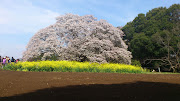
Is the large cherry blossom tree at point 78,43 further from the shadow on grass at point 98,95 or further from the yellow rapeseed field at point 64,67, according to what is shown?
the shadow on grass at point 98,95

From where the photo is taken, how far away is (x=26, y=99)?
4.24 metres

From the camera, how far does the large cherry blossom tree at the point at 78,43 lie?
1647 centimetres

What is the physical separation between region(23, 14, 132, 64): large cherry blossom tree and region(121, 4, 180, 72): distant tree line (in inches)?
318

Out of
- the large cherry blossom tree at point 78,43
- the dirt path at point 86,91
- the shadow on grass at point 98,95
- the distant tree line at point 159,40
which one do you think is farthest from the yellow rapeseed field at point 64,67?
the distant tree line at point 159,40

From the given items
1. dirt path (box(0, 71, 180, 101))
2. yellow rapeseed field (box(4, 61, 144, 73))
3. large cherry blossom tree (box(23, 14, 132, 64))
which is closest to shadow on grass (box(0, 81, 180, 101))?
dirt path (box(0, 71, 180, 101))

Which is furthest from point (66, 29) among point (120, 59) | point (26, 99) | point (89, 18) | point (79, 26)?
point (26, 99)

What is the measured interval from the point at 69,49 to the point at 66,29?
97.3 inches

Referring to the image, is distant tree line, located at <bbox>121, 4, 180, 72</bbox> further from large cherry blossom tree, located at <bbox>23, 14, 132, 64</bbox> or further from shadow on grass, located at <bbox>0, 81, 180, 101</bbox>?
shadow on grass, located at <bbox>0, 81, 180, 101</bbox>

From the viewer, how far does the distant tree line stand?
24.8m

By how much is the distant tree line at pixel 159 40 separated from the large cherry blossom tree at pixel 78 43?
8070 mm

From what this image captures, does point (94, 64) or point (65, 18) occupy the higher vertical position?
point (65, 18)

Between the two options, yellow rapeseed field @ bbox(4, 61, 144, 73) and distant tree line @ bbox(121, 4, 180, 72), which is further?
distant tree line @ bbox(121, 4, 180, 72)

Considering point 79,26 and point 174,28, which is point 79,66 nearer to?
point 79,26

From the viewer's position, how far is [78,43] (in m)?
17.3
